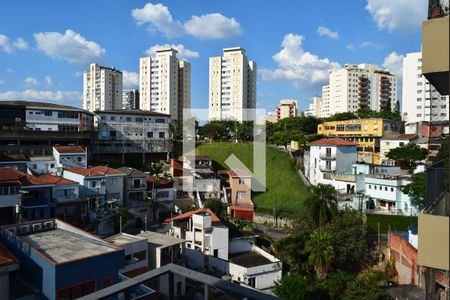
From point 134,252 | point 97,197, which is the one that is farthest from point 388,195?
point 97,197

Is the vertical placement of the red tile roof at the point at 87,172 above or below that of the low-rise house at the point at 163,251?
above

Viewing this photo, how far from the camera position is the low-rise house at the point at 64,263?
1042 centimetres

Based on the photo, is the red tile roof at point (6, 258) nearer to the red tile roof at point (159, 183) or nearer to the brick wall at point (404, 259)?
the brick wall at point (404, 259)

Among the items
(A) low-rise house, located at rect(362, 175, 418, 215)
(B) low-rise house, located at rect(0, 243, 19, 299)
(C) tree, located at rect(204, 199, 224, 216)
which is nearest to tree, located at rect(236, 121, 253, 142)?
(C) tree, located at rect(204, 199, 224, 216)

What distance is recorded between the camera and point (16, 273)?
457 inches

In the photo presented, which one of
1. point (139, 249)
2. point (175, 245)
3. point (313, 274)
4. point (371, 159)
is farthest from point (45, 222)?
point (371, 159)

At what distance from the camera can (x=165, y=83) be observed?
7462 centimetres

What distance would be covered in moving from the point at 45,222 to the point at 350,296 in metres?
13.7

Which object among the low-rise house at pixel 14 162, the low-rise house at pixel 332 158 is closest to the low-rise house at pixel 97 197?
the low-rise house at pixel 14 162

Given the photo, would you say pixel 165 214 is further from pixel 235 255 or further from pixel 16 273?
pixel 16 273

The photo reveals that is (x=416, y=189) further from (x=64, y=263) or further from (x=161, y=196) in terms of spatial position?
(x=64, y=263)

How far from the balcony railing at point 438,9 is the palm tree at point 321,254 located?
19.6 m

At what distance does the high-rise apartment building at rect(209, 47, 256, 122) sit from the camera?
76.1 metres

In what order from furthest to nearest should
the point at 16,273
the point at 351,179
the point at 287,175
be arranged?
the point at 287,175
the point at 351,179
the point at 16,273
